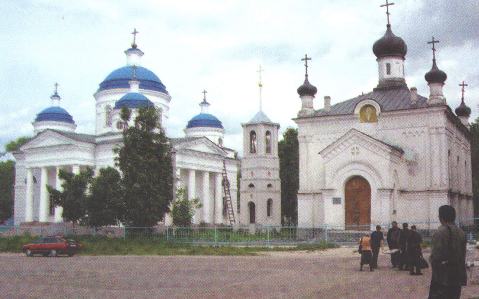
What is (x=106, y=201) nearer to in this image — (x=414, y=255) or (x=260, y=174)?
(x=260, y=174)

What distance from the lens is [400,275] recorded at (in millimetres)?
16344

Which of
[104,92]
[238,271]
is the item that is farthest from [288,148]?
[238,271]

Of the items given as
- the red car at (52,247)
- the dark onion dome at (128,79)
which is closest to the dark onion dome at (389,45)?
the red car at (52,247)

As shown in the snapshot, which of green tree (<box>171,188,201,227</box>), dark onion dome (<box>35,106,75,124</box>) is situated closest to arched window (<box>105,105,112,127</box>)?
dark onion dome (<box>35,106,75,124</box>)

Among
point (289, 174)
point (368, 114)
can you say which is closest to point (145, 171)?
point (368, 114)

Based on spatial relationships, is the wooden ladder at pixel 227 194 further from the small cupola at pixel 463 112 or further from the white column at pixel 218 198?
the small cupola at pixel 463 112

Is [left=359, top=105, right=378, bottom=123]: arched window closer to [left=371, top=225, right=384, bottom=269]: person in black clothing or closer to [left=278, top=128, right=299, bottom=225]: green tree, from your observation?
[left=371, top=225, right=384, bottom=269]: person in black clothing

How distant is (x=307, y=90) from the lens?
3716 cm

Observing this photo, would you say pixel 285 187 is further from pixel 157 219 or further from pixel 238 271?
pixel 238 271

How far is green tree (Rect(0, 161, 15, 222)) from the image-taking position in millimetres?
69938

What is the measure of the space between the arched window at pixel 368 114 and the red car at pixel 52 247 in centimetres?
1727

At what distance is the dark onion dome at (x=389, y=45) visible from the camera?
37.9 meters

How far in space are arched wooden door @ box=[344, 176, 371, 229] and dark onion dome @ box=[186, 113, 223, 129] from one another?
3120cm

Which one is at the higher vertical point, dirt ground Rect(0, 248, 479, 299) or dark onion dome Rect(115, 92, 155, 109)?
dark onion dome Rect(115, 92, 155, 109)
